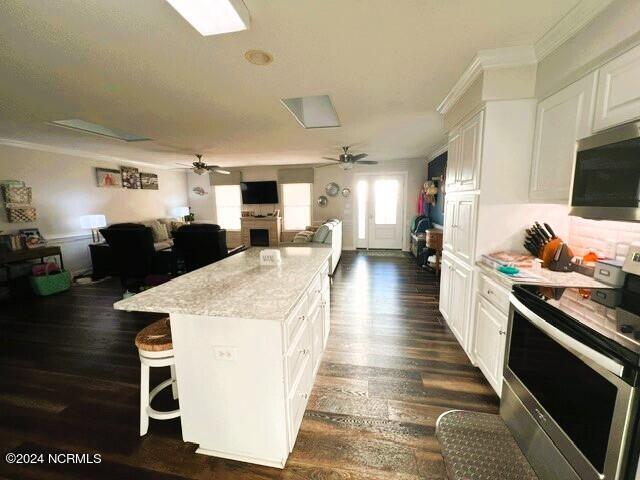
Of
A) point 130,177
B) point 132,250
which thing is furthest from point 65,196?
point 132,250

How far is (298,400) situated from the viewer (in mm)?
1537

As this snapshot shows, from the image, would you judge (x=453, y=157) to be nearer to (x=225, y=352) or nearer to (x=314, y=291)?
(x=314, y=291)

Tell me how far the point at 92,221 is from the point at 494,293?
6595mm

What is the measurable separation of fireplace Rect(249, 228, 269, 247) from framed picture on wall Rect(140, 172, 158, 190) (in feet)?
9.22

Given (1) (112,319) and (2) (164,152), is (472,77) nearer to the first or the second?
(1) (112,319)

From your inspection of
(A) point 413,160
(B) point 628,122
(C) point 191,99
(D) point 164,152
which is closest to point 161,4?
(C) point 191,99

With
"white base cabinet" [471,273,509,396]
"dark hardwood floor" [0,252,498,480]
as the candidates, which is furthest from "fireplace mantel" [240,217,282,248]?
"white base cabinet" [471,273,509,396]

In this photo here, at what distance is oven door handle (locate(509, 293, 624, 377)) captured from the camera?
84 centimetres

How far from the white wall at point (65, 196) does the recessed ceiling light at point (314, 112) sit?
→ 4.80m

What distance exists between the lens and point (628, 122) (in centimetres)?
123

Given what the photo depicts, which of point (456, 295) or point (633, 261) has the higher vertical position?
point (633, 261)

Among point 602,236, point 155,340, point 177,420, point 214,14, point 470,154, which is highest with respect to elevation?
point 214,14

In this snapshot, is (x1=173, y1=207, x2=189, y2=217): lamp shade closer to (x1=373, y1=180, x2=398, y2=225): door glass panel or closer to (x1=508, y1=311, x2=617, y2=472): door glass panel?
(x1=373, y1=180, x2=398, y2=225): door glass panel

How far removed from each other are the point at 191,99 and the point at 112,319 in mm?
2838
